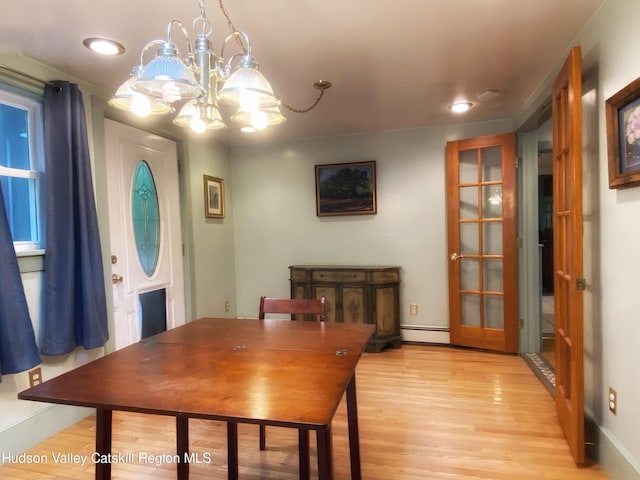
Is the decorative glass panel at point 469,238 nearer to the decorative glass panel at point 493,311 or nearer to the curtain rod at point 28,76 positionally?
the decorative glass panel at point 493,311

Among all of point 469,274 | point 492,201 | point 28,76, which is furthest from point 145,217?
point 492,201

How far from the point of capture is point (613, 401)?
1.77 metres

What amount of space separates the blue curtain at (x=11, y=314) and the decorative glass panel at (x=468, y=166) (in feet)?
11.3

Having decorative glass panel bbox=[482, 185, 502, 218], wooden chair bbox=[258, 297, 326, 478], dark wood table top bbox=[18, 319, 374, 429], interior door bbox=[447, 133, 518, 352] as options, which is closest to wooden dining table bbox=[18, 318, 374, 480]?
dark wood table top bbox=[18, 319, 374, 429]

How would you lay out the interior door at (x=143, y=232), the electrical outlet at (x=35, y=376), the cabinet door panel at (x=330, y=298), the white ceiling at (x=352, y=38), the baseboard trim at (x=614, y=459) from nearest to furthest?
the baseboard trim at (x=614, y=459) < the white ceiling at (x=352, y=38) < the electrical outlet at (x=35, y=376) < the interior door at (x=143, y=232) < the cabinet door panel at (x=330, y=298)

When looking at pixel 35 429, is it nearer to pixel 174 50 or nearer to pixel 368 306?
pixel 174 50

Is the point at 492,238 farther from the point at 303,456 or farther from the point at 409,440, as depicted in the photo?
the point at 303,456

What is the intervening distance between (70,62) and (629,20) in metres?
2.78

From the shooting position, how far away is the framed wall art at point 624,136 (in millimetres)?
1490

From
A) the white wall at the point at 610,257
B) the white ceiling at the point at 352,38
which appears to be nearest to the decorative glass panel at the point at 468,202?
the white ceiling at the point at 352,38

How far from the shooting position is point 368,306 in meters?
3.65

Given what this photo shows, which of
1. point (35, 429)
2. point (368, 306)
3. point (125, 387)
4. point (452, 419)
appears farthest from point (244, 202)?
point (125, 387)

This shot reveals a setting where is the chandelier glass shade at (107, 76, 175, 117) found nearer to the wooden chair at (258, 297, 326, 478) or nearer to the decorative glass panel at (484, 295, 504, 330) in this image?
the wooden chair at (258, 297, 326, 478)

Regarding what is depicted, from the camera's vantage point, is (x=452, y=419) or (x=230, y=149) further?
(x=230, y=149)
